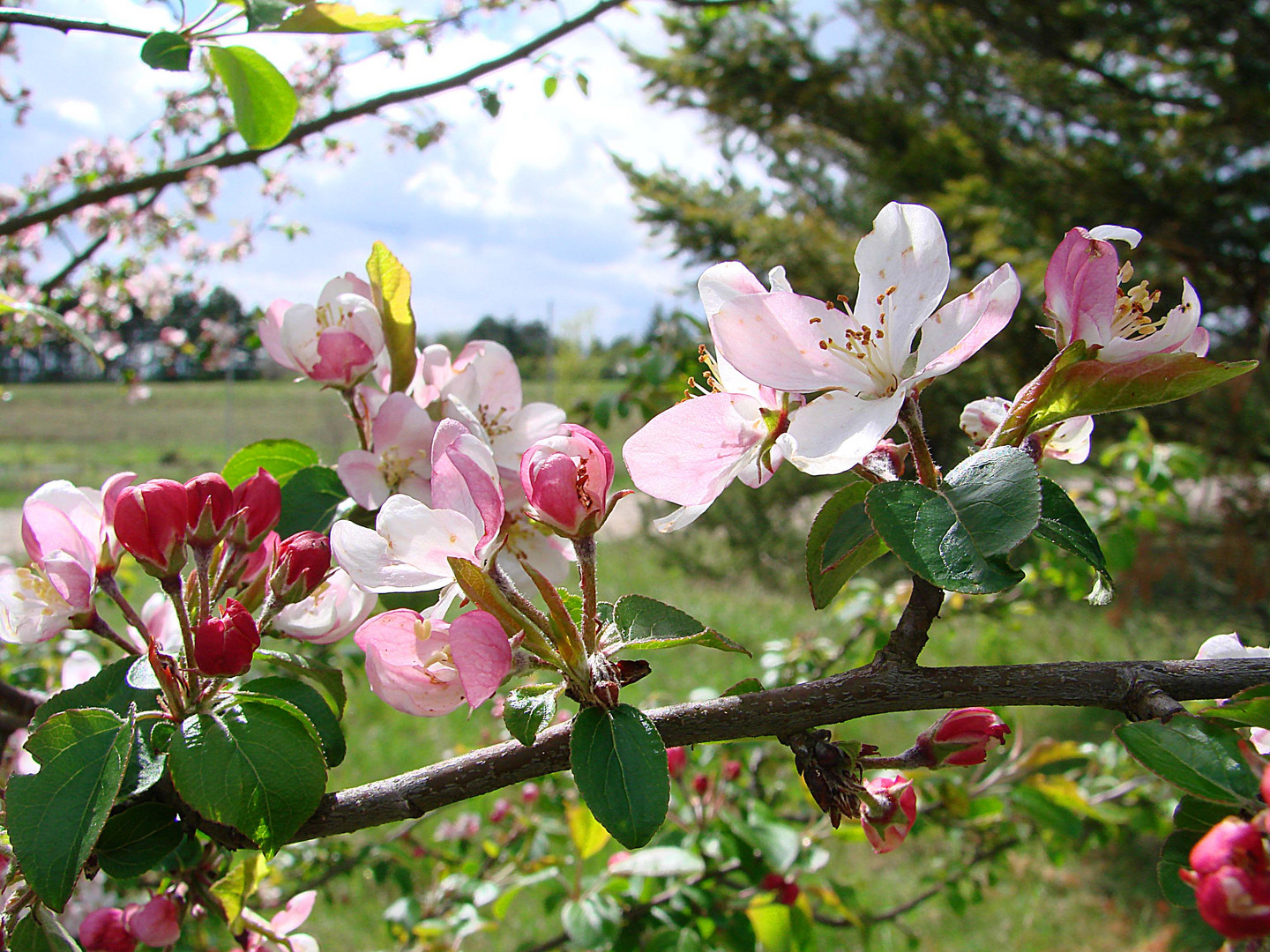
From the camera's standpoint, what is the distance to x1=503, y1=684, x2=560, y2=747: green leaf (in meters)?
0.58

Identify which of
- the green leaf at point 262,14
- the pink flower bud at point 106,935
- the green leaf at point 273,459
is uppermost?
the green leaf at point 262,14

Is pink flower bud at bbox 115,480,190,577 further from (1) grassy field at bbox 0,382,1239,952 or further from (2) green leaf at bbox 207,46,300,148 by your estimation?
(2) green leaf at bbox 207,46,300,148

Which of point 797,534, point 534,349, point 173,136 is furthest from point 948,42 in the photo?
point 173,136

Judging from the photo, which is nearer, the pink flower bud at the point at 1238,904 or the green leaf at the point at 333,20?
the pink flower bud at the point at 1238,904

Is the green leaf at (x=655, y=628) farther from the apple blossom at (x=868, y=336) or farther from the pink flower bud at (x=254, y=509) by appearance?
the pink flower bud at (x=254, y=509)

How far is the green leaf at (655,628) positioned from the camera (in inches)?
23.0

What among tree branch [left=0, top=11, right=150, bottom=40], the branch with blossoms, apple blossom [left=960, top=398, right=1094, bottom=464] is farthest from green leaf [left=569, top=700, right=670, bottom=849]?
tree branch [left=0, top=11, right=150, bottom=40]

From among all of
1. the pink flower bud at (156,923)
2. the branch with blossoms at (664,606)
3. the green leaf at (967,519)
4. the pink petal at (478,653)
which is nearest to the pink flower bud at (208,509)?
the branch with blossoms at (664,606)

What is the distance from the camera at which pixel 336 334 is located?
820mm

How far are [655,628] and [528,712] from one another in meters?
0.10

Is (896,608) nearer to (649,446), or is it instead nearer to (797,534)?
(649,446)

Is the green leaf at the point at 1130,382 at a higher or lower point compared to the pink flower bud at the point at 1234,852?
higher

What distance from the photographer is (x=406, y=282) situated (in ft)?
2.80

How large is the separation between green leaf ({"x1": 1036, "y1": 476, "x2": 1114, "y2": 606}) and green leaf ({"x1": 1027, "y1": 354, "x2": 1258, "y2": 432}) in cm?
5
